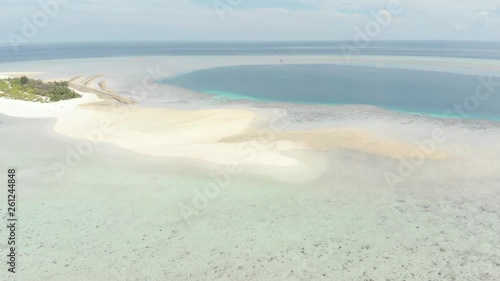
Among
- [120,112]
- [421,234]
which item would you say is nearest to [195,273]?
[421,234]

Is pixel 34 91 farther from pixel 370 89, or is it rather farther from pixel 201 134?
pixel 370 89

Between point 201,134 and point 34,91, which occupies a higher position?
point 34,91

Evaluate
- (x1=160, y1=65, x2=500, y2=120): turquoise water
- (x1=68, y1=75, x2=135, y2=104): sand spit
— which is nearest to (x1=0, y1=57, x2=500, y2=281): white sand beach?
(x1=160, y1=65, x2=500, y2=120): turquoise water

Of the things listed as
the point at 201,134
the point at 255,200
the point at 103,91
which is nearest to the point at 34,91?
the point at 103,91

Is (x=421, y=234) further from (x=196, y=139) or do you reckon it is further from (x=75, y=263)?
(x=196, y=139)

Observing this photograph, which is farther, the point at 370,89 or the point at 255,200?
the point at 370,89

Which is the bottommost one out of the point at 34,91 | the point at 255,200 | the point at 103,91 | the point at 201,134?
the point at 201,134

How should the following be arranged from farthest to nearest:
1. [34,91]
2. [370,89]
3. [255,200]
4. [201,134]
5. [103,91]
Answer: [370,89] → [103,91] → [34,91] → [201,134] → [255,200]
